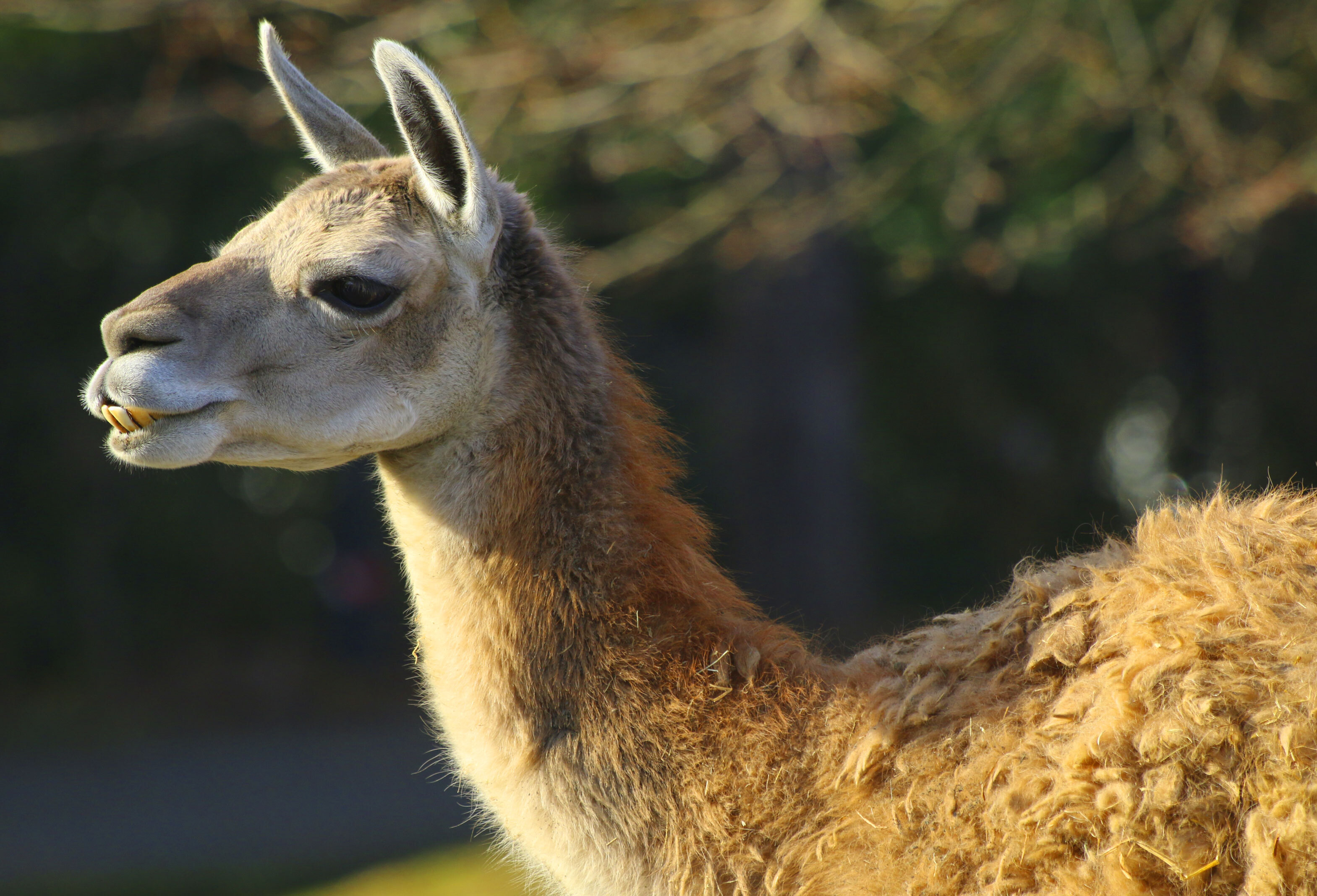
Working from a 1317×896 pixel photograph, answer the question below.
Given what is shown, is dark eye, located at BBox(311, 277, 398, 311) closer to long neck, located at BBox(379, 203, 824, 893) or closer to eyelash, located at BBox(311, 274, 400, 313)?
eyelash, located at BBox(311, 274, 400, 313)

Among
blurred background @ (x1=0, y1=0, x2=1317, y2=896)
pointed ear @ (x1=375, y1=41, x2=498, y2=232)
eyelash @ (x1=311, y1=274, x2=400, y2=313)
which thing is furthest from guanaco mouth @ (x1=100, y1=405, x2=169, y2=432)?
blurred background @ (x1=0, y1=0, x2=1317, y2=896)

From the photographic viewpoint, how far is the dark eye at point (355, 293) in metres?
2.55

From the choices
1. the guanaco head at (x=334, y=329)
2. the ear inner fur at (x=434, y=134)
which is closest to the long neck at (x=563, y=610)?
the guanaco head at (x=334, y=329)

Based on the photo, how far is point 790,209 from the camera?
6.16 metres

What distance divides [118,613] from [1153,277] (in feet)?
48.7

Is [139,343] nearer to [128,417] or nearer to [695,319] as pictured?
[128,417]

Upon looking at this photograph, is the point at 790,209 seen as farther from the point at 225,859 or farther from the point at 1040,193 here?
the point at 225,859

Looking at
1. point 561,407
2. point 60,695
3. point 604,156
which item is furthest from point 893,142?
point 60,695

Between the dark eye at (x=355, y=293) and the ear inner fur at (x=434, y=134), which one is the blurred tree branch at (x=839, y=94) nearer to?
the ear inner fur at (x=434, y=134)

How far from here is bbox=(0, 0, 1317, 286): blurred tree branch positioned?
553cm

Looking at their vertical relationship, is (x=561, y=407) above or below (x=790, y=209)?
below

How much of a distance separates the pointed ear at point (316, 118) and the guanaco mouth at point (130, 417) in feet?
3.21

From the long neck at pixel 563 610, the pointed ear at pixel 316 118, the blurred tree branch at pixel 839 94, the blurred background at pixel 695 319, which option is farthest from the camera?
the blurred background at pixel 695 319

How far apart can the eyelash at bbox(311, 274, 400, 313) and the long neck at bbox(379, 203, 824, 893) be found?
29cm
